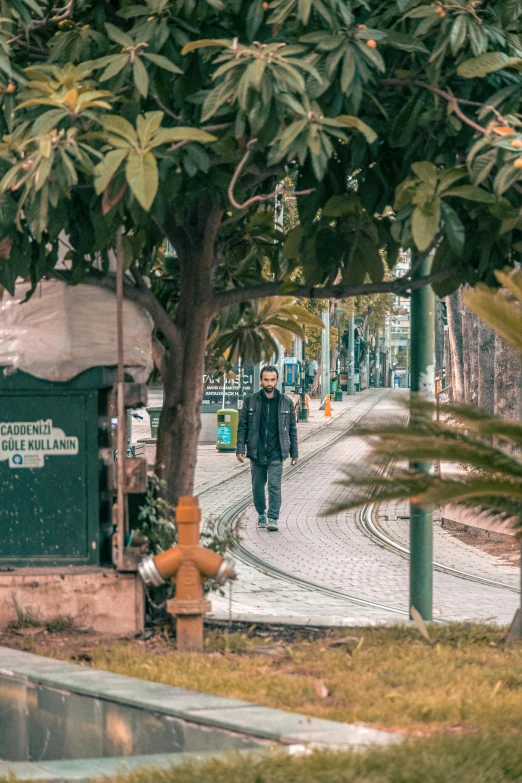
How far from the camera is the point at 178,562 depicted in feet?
21.7

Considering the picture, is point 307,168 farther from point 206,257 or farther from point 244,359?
point 244,359

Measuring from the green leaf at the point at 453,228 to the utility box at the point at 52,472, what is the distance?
2.39m

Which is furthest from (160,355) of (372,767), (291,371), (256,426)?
(291,371)

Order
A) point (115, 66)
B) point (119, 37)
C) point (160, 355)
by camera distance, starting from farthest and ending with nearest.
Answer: point (160, 355) < point (119, 37) < point (115, 66)

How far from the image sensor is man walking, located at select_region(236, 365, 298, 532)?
50.0 feet

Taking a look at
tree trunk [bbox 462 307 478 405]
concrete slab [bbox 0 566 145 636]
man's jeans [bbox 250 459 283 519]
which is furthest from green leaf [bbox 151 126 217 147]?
tree trunk [bbox 462 307 478 405]

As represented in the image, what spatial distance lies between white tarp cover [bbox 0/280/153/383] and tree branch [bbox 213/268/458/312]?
571mm

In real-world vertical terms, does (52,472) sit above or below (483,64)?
below

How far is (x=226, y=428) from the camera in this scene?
28.4m

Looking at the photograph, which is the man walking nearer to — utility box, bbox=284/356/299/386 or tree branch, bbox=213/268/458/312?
tree branch, bbox=213/268/458/312

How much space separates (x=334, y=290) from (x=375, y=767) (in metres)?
3.59

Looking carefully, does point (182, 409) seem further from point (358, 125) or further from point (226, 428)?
point (226, 428)

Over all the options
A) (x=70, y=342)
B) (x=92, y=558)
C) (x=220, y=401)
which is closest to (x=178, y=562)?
(x=92, y=558)

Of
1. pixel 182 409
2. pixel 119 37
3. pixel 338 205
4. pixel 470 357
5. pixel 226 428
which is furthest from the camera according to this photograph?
pixel 226 428
